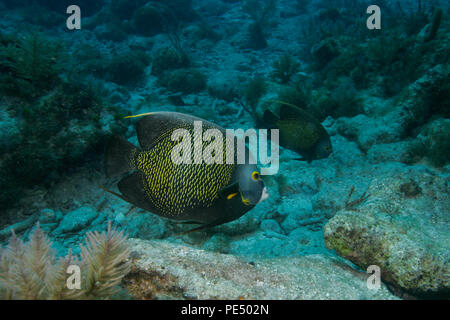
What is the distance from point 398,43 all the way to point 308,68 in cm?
330

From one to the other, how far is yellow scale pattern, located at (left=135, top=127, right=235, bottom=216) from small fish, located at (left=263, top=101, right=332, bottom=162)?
8.07 ft

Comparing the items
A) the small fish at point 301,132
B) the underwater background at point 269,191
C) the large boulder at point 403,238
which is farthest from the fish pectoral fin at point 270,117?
the large boulder at point 403,238

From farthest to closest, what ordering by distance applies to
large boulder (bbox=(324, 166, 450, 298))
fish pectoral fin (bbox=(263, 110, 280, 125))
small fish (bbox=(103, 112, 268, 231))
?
fish pectoral fin (bbox=(263, 110, 280, 125)), large boulder (bbox=(324, 166, 450, 298)), small fish (bbox=(103, 112, 268, 231))

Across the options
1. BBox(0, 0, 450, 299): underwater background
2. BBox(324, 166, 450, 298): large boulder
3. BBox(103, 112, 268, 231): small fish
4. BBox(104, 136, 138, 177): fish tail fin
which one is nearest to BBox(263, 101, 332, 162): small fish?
BBox(0, 0, 450, 299): underwater background

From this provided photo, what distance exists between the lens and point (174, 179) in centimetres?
156

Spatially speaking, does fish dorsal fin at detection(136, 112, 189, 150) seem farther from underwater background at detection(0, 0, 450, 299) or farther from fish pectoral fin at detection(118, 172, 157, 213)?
underwater background at detection(0, 0, 450, 299)

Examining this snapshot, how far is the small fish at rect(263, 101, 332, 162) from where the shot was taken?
144 inches

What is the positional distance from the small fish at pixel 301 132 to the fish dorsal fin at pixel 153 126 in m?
2.43

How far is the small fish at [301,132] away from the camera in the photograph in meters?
3.67

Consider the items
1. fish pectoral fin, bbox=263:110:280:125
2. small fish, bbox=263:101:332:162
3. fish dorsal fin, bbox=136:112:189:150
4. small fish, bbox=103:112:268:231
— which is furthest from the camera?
fish pectoral fin, bbox=263:110:280:125

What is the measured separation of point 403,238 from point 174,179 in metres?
2.10

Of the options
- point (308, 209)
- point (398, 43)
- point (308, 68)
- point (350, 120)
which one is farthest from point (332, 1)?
point (308, 209)
